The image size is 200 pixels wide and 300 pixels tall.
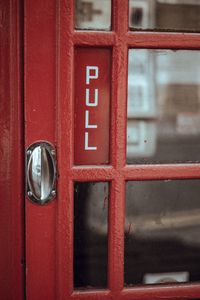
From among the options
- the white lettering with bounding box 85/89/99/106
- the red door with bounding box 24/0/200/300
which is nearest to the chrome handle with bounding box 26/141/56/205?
the red door with bounding box 24/0/200/300

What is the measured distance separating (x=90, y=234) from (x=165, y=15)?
2.59 ft

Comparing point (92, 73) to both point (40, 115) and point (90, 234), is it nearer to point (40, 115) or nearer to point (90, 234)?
point (40, 115)

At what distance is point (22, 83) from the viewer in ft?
5.12

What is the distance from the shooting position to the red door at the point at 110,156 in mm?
1546

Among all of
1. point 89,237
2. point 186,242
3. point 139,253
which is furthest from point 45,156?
point 186,242

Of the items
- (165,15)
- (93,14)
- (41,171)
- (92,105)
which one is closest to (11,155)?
(41,171)

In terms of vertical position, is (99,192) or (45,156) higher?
(45,156)

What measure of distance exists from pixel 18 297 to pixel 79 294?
0.69 ft

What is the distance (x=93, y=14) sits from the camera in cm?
156

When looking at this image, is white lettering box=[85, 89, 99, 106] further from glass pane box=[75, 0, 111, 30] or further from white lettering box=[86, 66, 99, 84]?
glass pane box=[75, 0, 111, 30]

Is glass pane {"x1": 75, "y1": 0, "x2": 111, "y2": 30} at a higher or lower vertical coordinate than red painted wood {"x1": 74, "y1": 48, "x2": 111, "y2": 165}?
higher

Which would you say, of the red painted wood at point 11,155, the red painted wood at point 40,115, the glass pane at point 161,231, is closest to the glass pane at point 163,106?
the glass pane at point 161,231

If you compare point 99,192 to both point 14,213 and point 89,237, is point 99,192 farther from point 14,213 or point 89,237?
point 14,213

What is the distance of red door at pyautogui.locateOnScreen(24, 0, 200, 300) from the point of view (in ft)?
5.07
